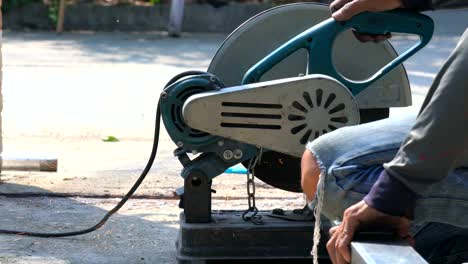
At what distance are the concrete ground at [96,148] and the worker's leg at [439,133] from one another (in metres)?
2.40

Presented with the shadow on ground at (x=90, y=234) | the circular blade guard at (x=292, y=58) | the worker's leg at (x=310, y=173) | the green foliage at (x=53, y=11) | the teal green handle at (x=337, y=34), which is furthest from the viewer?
the green foliage at (x=53, y=11)

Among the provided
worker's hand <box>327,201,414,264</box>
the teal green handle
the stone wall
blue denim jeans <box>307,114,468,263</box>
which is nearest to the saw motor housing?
the teal green handle

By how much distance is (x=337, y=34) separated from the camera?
3.88 metres

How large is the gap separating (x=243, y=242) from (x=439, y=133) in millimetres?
1978

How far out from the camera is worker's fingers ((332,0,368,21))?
3.61 metres

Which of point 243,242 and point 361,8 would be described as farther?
point 243,242

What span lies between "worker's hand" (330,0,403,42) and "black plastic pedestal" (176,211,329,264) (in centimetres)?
86

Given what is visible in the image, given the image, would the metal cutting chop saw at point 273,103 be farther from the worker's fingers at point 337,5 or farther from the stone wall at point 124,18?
the stone wall at point 124,18

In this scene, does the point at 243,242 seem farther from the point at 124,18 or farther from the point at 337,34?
the point at 124,18

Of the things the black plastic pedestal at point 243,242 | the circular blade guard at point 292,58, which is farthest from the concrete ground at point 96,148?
the circular blade guard at point 292,58

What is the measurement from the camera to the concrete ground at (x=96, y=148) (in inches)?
188

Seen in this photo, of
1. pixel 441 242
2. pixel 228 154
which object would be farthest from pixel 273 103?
pixel 441 242

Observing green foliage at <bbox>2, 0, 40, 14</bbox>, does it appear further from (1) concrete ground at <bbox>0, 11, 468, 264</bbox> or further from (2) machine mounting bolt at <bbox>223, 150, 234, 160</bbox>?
(2) machine mounting bolt at <bbox>223, 150, 234, 160</bbox>

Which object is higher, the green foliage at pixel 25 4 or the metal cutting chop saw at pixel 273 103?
the metal cutting chop saw at pixel 273 103
